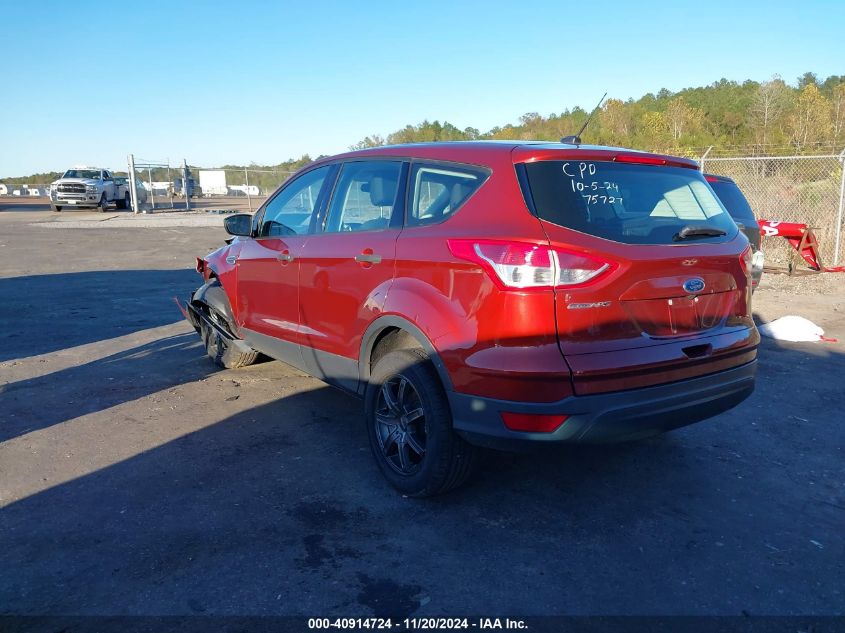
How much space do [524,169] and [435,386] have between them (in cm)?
118

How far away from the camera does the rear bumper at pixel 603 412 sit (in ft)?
9.96

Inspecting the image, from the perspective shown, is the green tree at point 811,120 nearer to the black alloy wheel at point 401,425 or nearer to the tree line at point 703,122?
the tree line at point 703,122

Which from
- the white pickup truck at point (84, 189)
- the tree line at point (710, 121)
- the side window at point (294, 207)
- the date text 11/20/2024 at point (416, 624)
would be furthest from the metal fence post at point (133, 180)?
the date text 11/20/2024 at point (416, 624)

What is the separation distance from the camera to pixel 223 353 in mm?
6164

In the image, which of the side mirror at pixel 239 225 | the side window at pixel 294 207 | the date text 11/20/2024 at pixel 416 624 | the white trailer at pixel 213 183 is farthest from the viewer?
the white trailer at pixel 213 183

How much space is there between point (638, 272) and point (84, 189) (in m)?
32.5

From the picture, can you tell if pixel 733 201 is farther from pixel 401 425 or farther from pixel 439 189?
pixel 401 425

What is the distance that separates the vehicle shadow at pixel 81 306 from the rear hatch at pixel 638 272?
5.80m

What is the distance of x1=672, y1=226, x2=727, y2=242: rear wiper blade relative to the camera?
3420mm


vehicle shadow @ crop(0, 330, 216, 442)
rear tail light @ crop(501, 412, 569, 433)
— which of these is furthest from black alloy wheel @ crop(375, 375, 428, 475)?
vehicle shadow @ crop(0, 330, 216, 442)

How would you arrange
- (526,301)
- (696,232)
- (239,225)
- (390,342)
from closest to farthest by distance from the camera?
(526,301) → (696,232) → (390,342) → (239,225)

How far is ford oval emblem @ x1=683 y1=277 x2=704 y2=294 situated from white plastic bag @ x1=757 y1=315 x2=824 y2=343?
15.7ft

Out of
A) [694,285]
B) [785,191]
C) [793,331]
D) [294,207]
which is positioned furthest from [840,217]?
[294,207]

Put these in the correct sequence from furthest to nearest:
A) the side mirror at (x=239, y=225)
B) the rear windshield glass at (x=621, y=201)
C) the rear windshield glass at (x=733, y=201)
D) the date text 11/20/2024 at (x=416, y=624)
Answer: the rear windshield glass at (x=733, y=201) < the side mirror at (x=239, y=225) < the rear windshield glass at (x=621, y=201) < the date text 11/20/2024 at (x=416, y=624)
